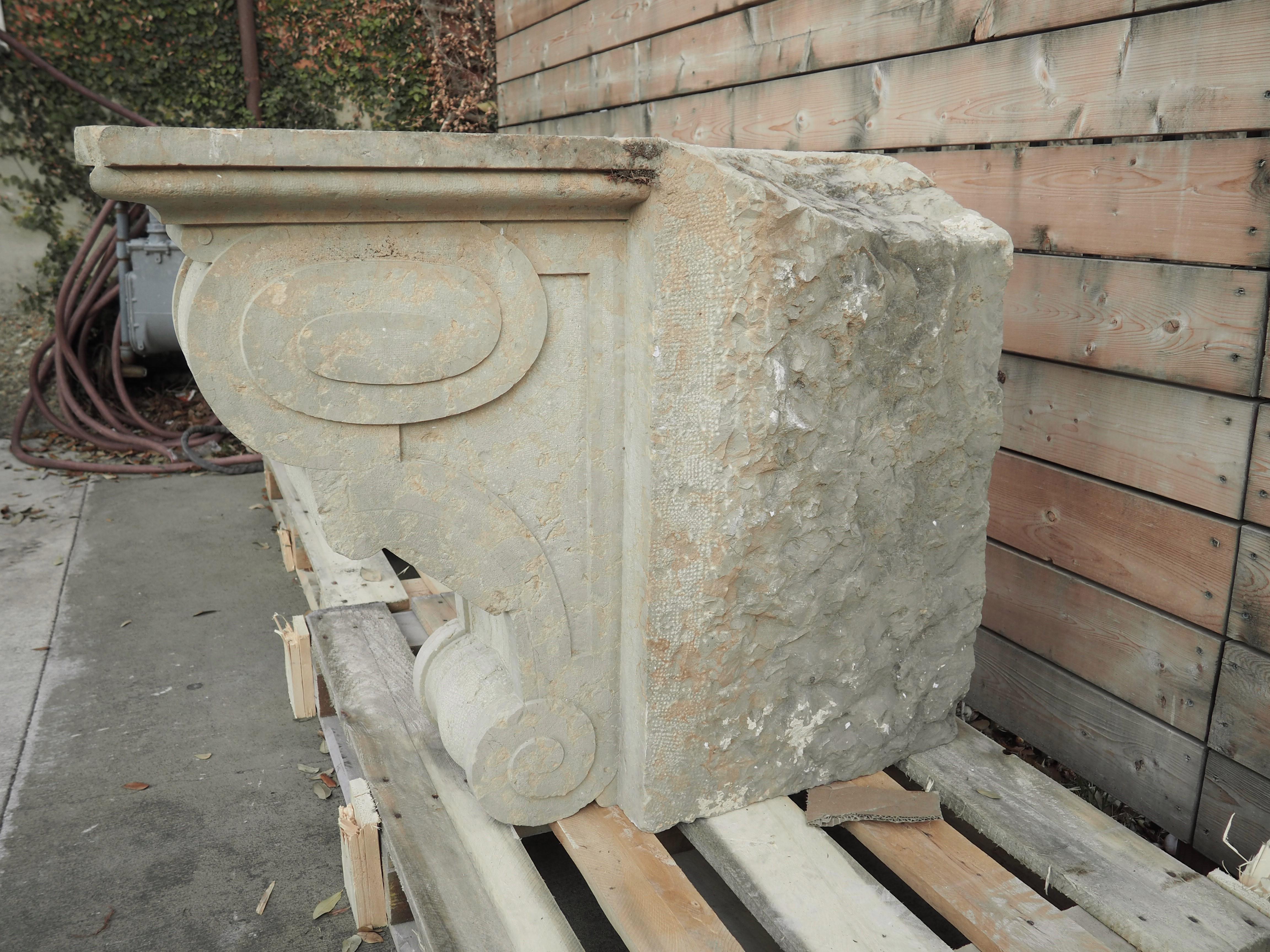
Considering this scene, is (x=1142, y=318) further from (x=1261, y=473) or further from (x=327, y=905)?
(x=327, y=905)

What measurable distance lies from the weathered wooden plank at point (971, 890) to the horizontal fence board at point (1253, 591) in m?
0.64

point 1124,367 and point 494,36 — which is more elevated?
point 494,36

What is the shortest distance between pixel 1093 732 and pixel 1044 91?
1.42m

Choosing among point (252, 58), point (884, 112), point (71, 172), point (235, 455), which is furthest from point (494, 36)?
point (884, 112)

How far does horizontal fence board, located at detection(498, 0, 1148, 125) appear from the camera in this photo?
2145 millimetres

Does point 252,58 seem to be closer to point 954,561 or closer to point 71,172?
point 71,172

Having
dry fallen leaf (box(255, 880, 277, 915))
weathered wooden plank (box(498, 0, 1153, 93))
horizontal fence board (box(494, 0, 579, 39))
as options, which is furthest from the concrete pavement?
horizontal fence board (box(494, 0, 579, 39))

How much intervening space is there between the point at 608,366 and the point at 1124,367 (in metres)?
1.11

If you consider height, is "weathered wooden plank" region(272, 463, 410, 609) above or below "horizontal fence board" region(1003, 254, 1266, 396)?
below

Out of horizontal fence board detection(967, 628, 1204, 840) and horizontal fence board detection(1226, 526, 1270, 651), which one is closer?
horizontal fence board detection(1226, 526, 1270, 651)

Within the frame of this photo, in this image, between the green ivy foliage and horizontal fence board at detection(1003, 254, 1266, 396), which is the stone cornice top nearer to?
horizontal fence board at detection(1003, 254, 1266, 396)

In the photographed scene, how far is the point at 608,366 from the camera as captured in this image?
1.65 m

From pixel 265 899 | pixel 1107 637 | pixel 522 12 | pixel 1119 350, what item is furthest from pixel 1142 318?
pixel 522 12

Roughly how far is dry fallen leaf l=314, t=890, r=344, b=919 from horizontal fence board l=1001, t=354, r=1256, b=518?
6.02 feet
